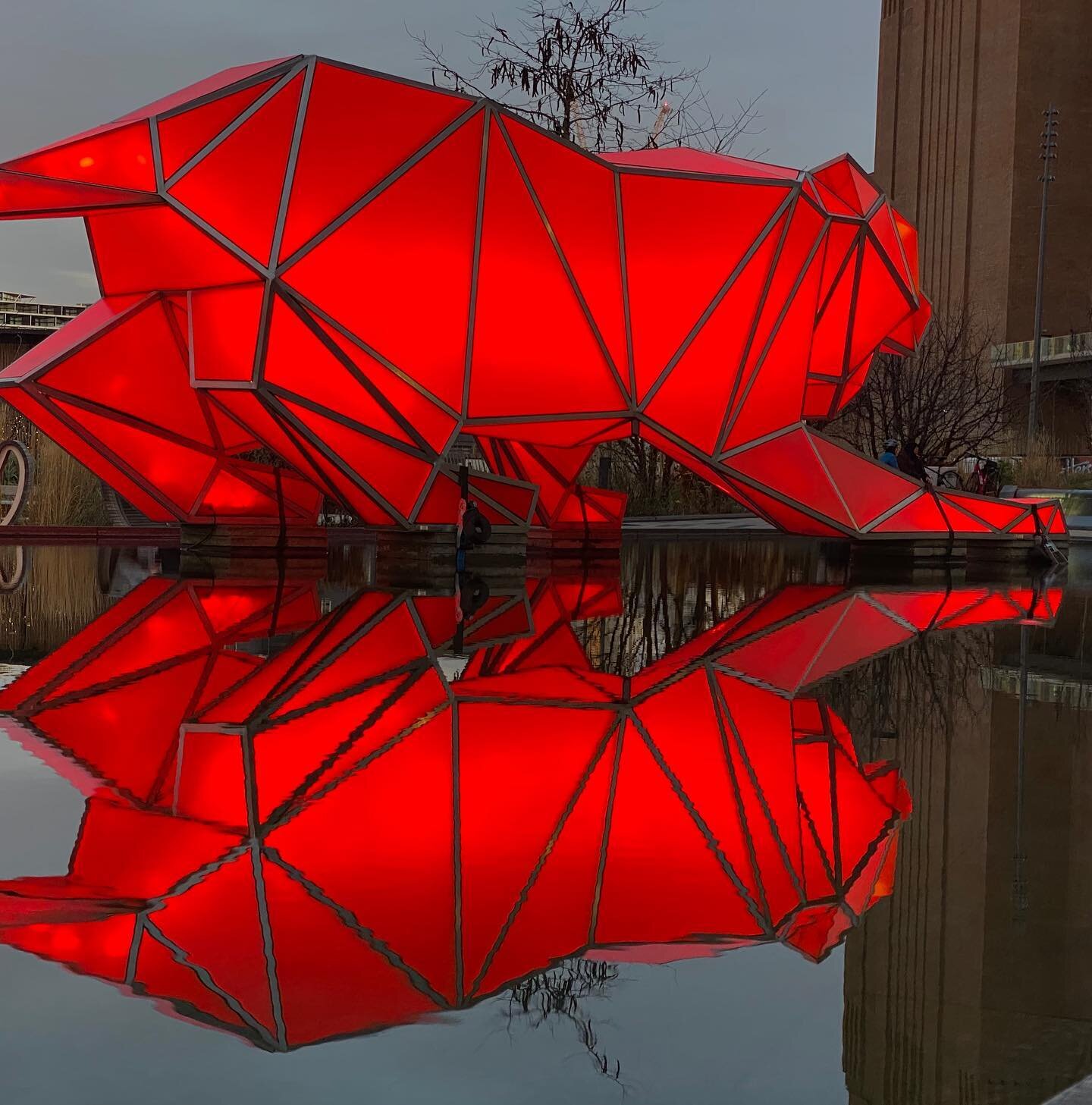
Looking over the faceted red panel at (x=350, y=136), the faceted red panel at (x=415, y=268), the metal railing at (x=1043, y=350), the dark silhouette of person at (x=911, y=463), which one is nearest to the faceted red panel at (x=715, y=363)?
the faceted red panel at (x=415, y=268)

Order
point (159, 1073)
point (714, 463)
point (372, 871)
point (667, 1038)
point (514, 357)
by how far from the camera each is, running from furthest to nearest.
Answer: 1. point (714, 463)
2. point (514, 357)
3. point (372, 871)
4. point (667, 1038)
5. point (159, 1073)

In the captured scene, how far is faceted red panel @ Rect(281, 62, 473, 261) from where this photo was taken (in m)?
14.1

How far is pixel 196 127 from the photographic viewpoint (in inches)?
547

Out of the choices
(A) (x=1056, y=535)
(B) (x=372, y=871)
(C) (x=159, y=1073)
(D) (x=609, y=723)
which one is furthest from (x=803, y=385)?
(C) (x=159, y=1073)

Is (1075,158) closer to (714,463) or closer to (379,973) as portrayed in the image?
(714,463)

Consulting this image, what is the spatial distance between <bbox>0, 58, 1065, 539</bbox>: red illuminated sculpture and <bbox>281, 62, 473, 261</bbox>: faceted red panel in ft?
0.08

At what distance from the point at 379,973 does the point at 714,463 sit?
46.2ft

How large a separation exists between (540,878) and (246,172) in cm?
1114

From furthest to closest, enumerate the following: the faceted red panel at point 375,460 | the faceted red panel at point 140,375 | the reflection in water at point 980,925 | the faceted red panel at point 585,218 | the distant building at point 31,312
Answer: the distant building at point 31,312 < the faceted red panel at point 140,375 < the faceted red panel at point 375,460 < the faceted red panel at point 585,218 < the reflection in water at point 980,925

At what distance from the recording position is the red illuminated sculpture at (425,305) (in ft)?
46.4

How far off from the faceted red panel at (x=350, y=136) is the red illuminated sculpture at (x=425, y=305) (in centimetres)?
2

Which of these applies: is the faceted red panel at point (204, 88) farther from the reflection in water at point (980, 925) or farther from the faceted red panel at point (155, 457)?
the reflection in water at point (980, 925)

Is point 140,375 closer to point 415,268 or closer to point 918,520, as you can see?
point 415,268

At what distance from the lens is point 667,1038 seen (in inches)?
128
